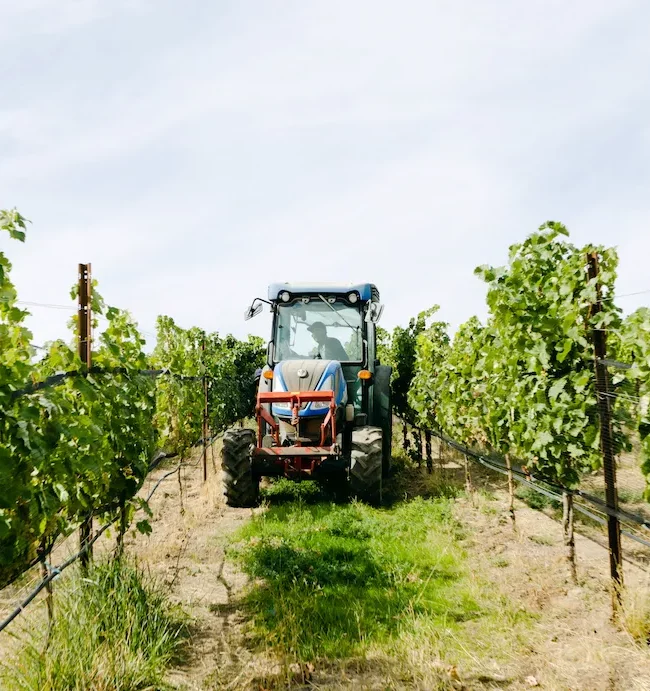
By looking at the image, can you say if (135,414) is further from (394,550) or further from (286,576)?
(394,550)

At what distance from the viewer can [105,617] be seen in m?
3.16

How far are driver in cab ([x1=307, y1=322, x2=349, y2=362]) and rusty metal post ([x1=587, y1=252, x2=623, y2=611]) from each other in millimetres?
3742

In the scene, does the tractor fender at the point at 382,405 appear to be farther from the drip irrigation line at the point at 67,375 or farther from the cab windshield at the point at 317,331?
the drip irrigation line at the point at 67,375

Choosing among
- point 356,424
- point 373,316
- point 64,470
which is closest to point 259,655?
point 64,470

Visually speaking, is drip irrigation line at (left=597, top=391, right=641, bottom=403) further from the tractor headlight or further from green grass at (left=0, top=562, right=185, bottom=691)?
the tractor headlight

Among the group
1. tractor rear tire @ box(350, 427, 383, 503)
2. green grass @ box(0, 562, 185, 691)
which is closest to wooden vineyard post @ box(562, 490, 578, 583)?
tractor rear tire @ box(350, 427, 383, 503)

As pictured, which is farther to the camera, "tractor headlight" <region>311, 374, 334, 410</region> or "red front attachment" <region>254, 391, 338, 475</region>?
"tractor headlight" <region>311, 374, 334, 410</region>

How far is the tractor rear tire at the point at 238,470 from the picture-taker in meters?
6.49

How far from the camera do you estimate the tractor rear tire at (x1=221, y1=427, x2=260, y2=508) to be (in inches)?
256

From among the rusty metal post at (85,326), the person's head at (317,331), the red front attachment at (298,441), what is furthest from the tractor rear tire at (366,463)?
the rusty metal post at (85,326)

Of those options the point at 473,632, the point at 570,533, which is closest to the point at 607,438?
the point at 570,533

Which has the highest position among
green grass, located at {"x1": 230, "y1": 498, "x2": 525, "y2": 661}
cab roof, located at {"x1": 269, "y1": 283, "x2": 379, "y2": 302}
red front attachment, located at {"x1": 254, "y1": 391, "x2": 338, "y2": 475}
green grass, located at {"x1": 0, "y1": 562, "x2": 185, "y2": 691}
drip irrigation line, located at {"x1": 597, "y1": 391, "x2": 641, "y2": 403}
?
cab roof, located at {"x1": 269, "y1": 283, "x2": 379, "y2": 302}

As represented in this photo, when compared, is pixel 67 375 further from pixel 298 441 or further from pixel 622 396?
pixel 298 441

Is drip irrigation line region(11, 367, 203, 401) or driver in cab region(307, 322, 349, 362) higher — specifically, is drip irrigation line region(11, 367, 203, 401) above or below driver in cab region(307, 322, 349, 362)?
below
